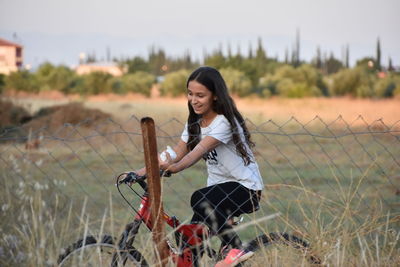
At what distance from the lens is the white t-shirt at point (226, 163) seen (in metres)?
3.90

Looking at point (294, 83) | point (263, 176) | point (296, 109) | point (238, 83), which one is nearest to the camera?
point (263, 176)

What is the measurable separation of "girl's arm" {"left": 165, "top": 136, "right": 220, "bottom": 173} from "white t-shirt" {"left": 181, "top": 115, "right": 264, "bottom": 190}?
0.07m

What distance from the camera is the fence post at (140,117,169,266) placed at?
359 cm

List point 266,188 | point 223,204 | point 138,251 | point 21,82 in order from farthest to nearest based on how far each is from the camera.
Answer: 1. point 21,82
2. point 266,188
3. point 223,204
4. point 138,251

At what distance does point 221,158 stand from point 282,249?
0.63 metres

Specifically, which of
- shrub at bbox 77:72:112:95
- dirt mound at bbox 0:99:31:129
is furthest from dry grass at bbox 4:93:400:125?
shrub at bbox 77:72:112:95

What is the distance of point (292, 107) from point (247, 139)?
22.9 metres

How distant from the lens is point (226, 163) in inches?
155

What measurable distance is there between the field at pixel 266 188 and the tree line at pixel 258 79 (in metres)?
6.64

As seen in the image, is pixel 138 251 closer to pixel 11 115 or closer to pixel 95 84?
pixel 11 115

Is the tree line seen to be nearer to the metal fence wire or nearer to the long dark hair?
the metal fence wire

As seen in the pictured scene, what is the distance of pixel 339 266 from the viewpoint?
3.75 m

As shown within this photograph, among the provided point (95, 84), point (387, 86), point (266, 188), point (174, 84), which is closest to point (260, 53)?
point (174, 84)

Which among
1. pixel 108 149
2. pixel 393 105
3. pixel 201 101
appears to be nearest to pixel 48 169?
pixel 108 149
